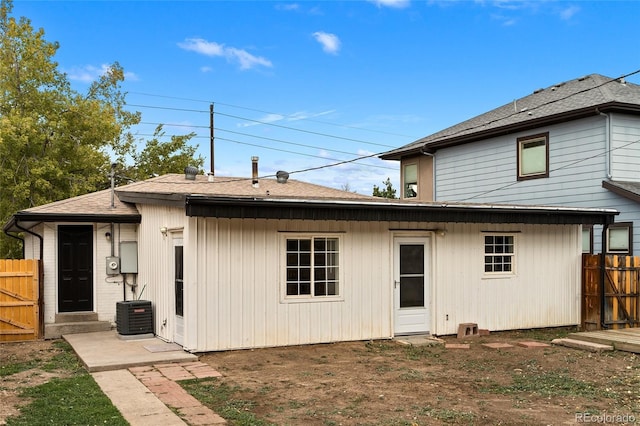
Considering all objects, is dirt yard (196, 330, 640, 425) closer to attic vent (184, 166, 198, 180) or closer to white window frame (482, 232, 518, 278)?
white window frame (482, 232, 518, 278)

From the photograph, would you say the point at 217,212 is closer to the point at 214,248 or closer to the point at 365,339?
the point at 214,248

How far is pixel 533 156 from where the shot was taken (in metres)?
16.5

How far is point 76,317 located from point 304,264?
17.2 ft

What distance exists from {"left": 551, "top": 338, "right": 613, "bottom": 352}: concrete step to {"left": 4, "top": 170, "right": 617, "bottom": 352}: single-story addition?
166 centimetres

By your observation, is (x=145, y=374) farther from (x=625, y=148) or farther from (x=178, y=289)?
(x=625, y=148)

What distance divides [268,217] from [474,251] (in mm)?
4656

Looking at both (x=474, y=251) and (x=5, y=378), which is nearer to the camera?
(x=5, y=378)

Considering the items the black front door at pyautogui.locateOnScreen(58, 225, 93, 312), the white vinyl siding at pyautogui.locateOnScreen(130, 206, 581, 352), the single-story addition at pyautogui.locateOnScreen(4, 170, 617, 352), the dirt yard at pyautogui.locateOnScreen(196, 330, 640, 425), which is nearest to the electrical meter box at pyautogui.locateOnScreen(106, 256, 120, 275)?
the single-story addition at pyautogui.locateOnScreen(4, 170, 617, 352)

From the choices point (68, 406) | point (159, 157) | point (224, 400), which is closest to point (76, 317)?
point (68, 406)

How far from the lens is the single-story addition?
32.7 feet

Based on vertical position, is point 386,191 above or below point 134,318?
above

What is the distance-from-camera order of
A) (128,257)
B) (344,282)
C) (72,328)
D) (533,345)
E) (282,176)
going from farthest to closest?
(282,176) → (128,257) → (72,328) → (344,282) → (533,345)

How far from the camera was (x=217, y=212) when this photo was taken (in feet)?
31.0

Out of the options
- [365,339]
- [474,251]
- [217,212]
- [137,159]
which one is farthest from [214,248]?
[137,159]
